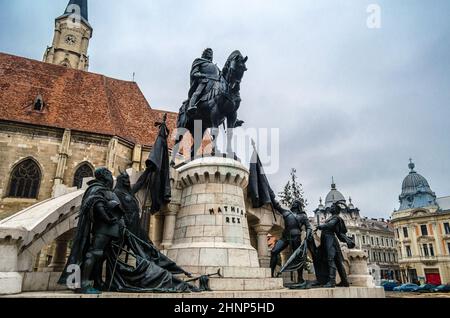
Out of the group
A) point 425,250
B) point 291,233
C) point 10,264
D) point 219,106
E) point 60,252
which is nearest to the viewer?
point 10,264

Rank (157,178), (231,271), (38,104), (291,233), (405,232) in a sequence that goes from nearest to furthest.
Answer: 1. (231,271)
2. (157,178)
3. (291,233)
4. (38,104)
5. (405,232)

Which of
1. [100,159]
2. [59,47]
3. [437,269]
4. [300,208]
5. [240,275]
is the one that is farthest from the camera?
[437,269]

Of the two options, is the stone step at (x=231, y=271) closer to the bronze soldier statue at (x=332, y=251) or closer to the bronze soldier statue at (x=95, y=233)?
the bronze soldier statue at (x=95, y=233)

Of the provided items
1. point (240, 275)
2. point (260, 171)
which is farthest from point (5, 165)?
point (240, 275)

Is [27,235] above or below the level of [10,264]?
above

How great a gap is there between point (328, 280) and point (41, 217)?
6.70m

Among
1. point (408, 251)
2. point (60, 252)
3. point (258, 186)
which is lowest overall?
point (60, 252)

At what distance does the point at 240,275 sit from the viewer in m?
6.02

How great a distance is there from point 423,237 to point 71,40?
180ft

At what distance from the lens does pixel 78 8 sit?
127ft

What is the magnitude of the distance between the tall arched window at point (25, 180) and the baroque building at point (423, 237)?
154ft

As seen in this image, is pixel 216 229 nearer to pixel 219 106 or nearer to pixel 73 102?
pixel 219 106

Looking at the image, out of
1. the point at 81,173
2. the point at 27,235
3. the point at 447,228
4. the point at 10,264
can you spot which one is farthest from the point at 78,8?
the point at 447,228
